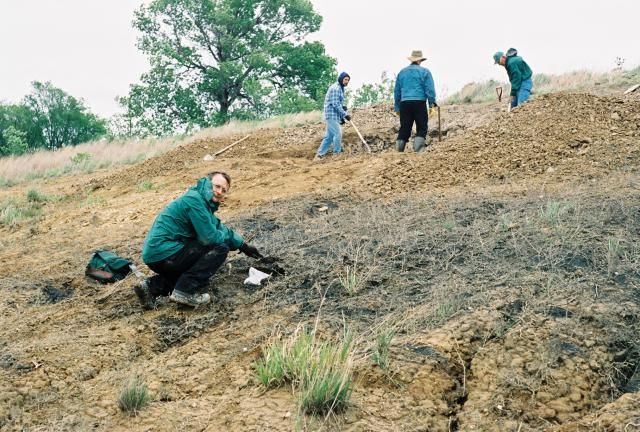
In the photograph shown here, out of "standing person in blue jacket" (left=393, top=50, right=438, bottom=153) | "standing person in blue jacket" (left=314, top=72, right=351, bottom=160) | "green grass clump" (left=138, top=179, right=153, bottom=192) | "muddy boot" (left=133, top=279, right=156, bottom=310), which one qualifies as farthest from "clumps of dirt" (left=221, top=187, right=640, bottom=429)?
"green grass clump" (left=138, top=179, right=153, bottom=192)

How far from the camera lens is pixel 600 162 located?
745cm

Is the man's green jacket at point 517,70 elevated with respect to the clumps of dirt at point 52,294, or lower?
elevated

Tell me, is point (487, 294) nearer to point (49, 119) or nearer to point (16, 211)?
point (16, 211)

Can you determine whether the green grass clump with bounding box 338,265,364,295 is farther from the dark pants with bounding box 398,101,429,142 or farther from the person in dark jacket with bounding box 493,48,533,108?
the person in dark jacket with bounding box 493,48,533,108

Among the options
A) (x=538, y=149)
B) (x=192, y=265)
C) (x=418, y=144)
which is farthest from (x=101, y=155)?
(x=192, y=265)

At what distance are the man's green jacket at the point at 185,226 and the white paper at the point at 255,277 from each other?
17.7 inches

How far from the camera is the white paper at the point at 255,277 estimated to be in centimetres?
504

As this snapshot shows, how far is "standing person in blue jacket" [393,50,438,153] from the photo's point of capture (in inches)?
355

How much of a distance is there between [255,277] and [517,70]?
7170mm

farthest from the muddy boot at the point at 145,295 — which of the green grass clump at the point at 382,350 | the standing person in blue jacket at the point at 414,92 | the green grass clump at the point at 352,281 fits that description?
the standing person in blue jacket at the point at 414,92

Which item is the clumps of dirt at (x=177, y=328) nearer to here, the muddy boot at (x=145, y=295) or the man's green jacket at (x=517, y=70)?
the muddy boot at (x=145, y=295)

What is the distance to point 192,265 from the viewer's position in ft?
15.6

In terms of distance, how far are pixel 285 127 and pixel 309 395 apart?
42.4 feet

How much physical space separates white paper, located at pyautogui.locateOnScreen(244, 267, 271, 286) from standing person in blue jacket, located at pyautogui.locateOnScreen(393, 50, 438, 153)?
15.7ft
